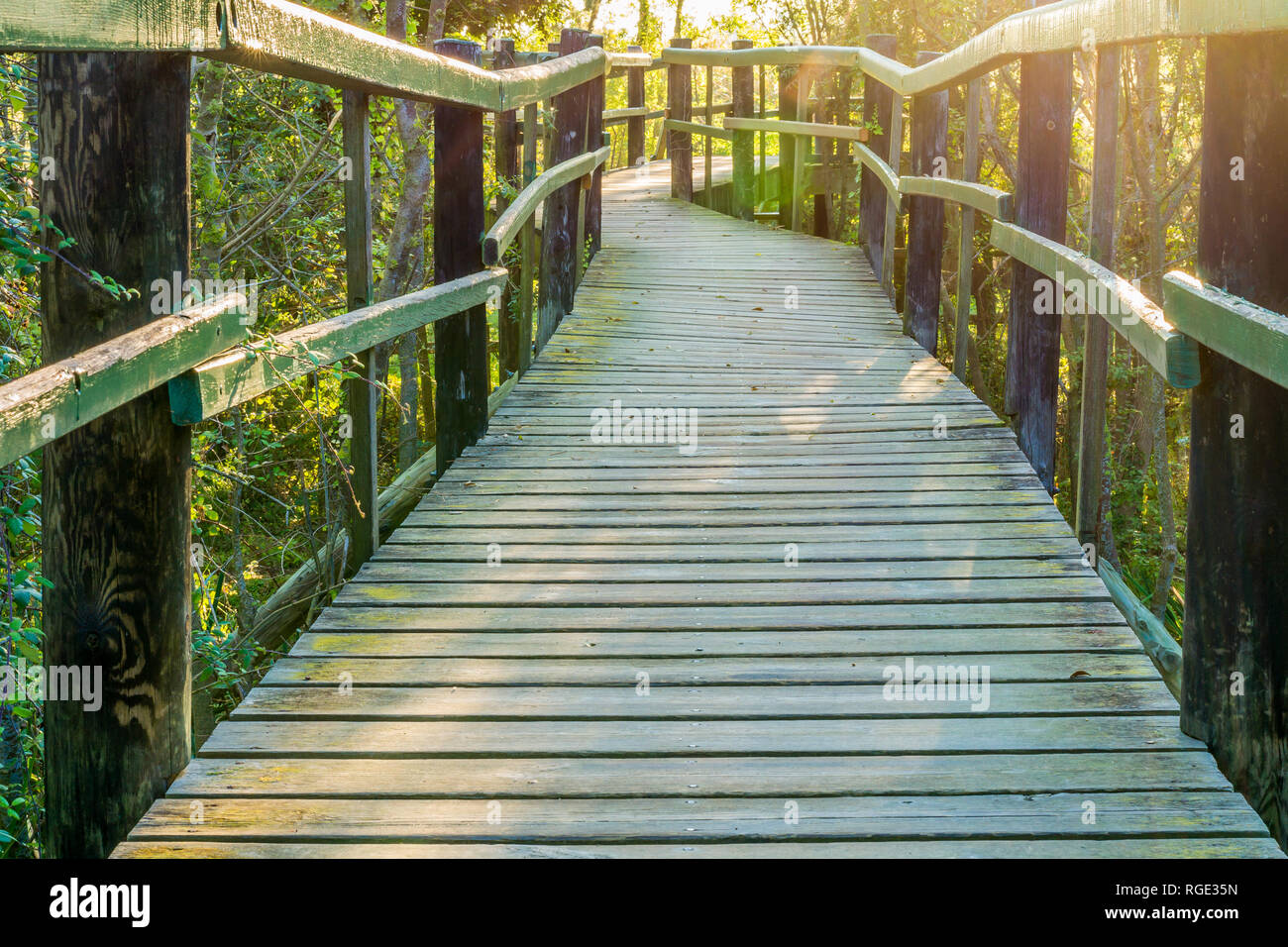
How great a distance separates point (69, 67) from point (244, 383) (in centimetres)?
72

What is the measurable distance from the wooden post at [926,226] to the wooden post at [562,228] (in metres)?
1.81

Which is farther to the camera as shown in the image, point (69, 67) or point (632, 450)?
point (632, 450)

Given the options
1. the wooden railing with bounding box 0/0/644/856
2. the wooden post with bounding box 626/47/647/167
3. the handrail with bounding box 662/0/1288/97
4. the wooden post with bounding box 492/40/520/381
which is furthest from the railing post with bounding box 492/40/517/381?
the wooden railing with bounding box 0/0/644/856

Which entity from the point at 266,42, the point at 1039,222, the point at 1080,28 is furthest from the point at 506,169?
the point at 266,42

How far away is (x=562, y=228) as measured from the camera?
23.2 feet

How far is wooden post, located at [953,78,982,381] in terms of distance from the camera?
5.32 metres

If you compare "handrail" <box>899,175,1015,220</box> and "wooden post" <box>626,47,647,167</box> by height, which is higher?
"wooden post" <box>626,47,647,167</box>

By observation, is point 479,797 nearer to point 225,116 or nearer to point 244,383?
point 244,383

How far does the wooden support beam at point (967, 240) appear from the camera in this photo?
532 centimetres

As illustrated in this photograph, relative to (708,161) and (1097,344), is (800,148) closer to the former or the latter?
(708,161)

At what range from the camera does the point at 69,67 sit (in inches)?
86.8

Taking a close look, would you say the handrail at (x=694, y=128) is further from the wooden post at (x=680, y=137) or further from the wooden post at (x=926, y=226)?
the wooden post at (x=926, y=226)

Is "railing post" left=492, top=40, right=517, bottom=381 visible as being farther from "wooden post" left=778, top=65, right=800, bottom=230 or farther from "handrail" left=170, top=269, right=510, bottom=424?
"handrail" left=170, top=269, right=510, bottom=424
